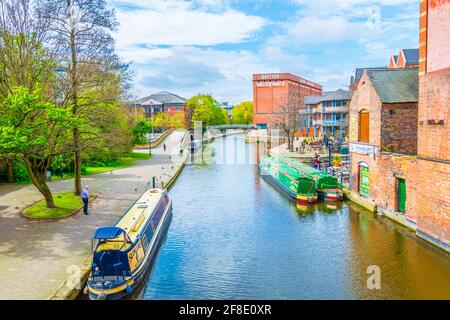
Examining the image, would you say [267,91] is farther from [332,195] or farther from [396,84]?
[396,84]

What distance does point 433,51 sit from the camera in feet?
50.4

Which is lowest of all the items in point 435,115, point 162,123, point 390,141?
point 390,141

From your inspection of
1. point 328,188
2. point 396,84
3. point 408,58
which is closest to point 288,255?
point 328,188

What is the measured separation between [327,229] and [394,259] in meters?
4.37

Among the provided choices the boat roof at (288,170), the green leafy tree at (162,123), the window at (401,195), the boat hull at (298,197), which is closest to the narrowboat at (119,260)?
the window at (401,195)

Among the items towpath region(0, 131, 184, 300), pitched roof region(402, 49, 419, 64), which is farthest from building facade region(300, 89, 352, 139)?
towpath region(0, 131, 184, 300)

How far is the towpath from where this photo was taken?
11.1 metres

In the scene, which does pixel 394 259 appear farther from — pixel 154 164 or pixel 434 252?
pixel 154 164

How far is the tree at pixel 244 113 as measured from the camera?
132 meters

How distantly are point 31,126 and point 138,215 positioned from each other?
537 cm

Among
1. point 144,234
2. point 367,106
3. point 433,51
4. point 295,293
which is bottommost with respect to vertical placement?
point 295,293

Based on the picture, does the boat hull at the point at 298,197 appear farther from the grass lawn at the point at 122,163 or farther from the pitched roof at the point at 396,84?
the grass lawn at the point at 122,163

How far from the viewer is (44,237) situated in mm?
15039
